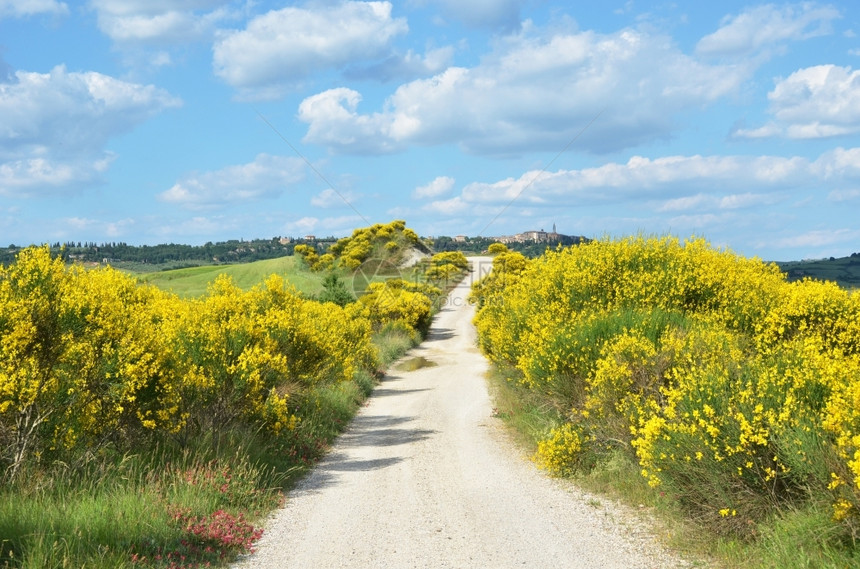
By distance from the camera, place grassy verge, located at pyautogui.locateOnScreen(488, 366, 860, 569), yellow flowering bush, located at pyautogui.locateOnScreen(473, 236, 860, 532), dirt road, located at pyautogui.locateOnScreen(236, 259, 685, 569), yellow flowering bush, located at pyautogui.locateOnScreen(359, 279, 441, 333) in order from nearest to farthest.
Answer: grassy verge, located at pyautogui.locateOnScreen(488, 366, 860, 569)
yellow flowering bush, located at pyautogui.locateOnScreen(473, 236, 860, 532)
dirt road, located at pyautogui.locateOnScreen(236, 259, 685, 569)
yellow flowering bush, located at pyautogui.locateOnScreen(359, 279, 441, 333)

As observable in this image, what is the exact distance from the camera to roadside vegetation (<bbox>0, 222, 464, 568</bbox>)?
8.45 m

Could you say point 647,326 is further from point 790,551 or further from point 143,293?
point 143,293

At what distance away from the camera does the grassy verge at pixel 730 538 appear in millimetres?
6895

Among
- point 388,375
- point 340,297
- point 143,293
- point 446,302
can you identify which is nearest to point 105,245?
point 446,302

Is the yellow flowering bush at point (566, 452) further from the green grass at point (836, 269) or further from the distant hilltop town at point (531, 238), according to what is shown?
the distant hilltop town at point (531, 238)

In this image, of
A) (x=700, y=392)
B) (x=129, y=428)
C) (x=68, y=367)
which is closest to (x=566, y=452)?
(x=700, y=392)

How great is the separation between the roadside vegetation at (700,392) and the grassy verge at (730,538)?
2cm

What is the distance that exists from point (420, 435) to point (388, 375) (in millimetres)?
16784

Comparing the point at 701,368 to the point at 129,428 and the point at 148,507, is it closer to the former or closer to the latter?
the point at 148,507

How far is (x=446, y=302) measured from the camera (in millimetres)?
81250

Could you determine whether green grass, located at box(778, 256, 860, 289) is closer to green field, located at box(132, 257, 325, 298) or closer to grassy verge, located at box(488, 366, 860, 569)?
green field, located at box(132, 257, 325, 298)

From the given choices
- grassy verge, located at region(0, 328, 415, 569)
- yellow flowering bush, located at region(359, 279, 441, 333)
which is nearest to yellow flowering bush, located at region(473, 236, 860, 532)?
grassy verge, located at region(0, 328, 415, 569)

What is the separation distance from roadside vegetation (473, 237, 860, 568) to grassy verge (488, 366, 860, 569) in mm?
23

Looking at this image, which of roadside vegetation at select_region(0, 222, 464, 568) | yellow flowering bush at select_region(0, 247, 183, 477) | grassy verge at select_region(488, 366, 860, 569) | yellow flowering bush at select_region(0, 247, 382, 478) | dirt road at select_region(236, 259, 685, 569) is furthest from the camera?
yellow flowering bush at select_region(0, 247, 382, 478)
